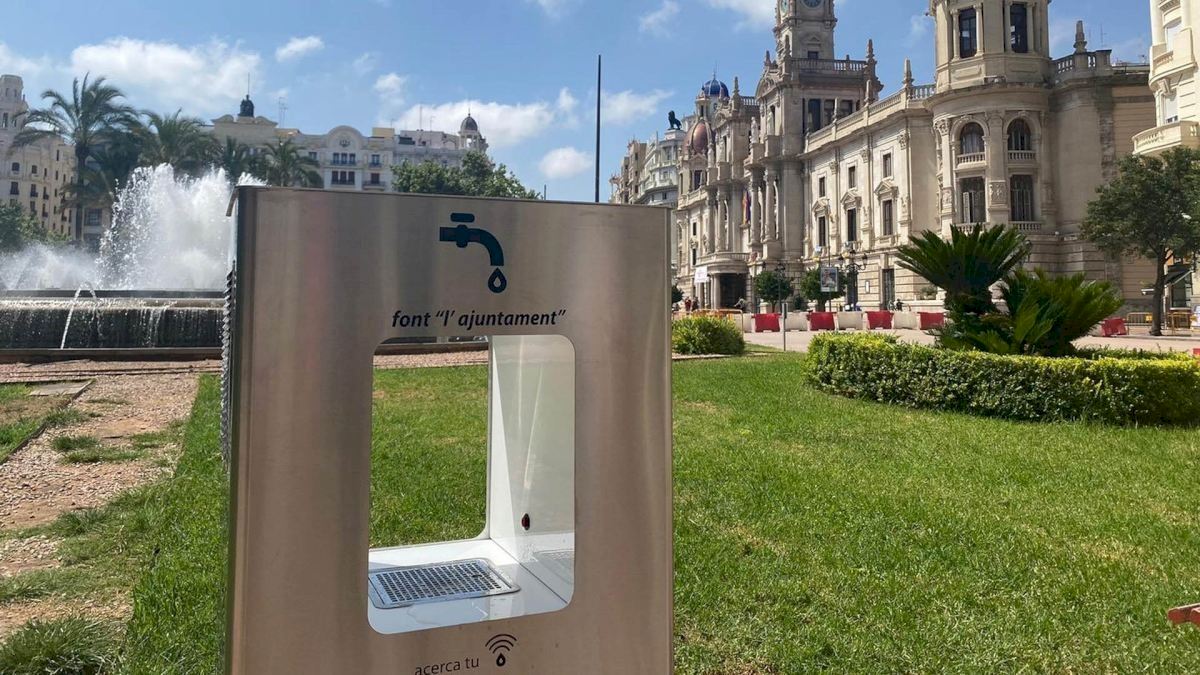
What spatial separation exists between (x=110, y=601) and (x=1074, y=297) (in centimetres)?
1034

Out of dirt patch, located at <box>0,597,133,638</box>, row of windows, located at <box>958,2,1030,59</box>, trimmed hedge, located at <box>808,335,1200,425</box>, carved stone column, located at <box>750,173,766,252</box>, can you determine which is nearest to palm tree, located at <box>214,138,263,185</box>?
carved stone column, located at <box>750,173,766,252</box>

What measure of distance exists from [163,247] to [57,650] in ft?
106

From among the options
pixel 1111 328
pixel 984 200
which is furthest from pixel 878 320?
pixel 984 200

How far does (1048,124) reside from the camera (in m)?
36.8

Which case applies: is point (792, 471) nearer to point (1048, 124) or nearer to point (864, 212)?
point (1048, 124)

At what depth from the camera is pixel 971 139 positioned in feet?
122

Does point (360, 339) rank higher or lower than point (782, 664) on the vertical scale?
higher

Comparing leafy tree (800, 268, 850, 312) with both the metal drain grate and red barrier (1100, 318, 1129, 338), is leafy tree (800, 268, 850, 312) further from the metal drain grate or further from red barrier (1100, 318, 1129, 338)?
the metal drain grate

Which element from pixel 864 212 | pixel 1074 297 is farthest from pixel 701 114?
pixel 1074 297

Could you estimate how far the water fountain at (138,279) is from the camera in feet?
53.2

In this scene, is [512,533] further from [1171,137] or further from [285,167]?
[285,167]

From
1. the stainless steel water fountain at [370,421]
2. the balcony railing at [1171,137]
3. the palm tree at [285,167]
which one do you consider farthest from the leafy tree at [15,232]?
the balcony railing at [1171,137]

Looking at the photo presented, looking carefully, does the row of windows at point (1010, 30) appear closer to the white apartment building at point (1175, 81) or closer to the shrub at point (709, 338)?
the white apartment building at point (1175, 81)

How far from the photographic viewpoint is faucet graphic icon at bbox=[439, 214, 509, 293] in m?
1.67
